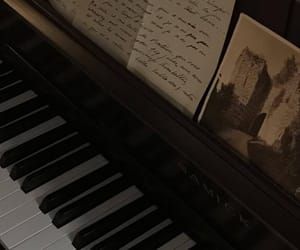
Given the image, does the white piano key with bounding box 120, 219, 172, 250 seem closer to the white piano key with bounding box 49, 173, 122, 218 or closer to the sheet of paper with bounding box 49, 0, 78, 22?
the white piano key with bounding box 49, 173, 122, 218

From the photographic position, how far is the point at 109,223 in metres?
1.35

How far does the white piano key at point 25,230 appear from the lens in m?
1.35

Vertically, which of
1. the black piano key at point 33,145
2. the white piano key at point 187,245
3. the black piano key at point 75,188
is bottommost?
the white piano key at point 187,245

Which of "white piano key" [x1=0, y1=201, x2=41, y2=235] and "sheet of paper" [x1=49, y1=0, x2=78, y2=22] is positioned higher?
"sheet of paper" [x1=49, y1=0, x2=78, y2=22]

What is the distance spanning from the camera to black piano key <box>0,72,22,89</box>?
167 centimetres

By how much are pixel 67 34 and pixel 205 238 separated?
0.47 meters

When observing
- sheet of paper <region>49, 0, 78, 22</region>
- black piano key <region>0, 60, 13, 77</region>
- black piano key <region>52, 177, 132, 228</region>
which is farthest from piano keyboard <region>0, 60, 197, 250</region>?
sheet of paper <region>49, 0, 78, 22</region>

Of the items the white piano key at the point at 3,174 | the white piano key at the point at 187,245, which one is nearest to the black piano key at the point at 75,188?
the white piano key at the point at 3,174

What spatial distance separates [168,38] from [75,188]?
0.42 metres

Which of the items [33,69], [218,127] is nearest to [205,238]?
[218,127]

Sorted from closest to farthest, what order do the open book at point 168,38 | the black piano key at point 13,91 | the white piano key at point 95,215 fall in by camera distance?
the open book at point 168,38, the white piano key at point 95,215, the black piano key at point 13,91

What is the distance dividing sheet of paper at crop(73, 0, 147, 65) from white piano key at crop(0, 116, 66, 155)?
0.92 feet

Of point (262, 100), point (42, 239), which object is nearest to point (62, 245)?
point (42, 239)

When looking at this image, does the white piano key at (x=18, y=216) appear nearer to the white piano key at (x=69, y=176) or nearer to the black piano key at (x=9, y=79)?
the white piano key at (x=69, y=176)
